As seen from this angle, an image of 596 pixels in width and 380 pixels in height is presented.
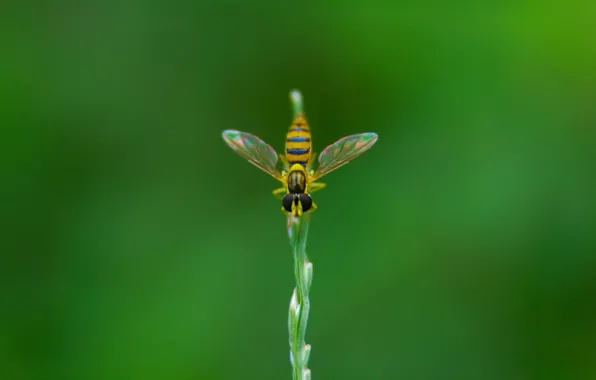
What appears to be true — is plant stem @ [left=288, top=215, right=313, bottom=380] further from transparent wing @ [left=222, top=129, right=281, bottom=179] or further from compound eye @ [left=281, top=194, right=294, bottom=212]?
transparent wing @ [left=222, top=129, right=281, bottom=179]

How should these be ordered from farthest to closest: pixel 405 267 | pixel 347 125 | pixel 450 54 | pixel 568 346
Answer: pixel 347 125 < pixel 450 54 < pixel 405 267 < pixel 568 346

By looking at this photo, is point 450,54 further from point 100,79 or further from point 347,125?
point 100,79

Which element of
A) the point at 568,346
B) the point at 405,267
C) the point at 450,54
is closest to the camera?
the point at 568,346

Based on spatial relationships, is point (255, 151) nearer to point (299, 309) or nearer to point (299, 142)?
point (299, 142)

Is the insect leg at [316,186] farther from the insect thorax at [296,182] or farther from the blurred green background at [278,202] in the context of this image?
the blurred green background at [278,202]

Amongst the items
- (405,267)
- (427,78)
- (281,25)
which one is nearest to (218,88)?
(281,25)

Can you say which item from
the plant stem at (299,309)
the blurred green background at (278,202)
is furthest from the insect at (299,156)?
the blurred green background at (278,202)
